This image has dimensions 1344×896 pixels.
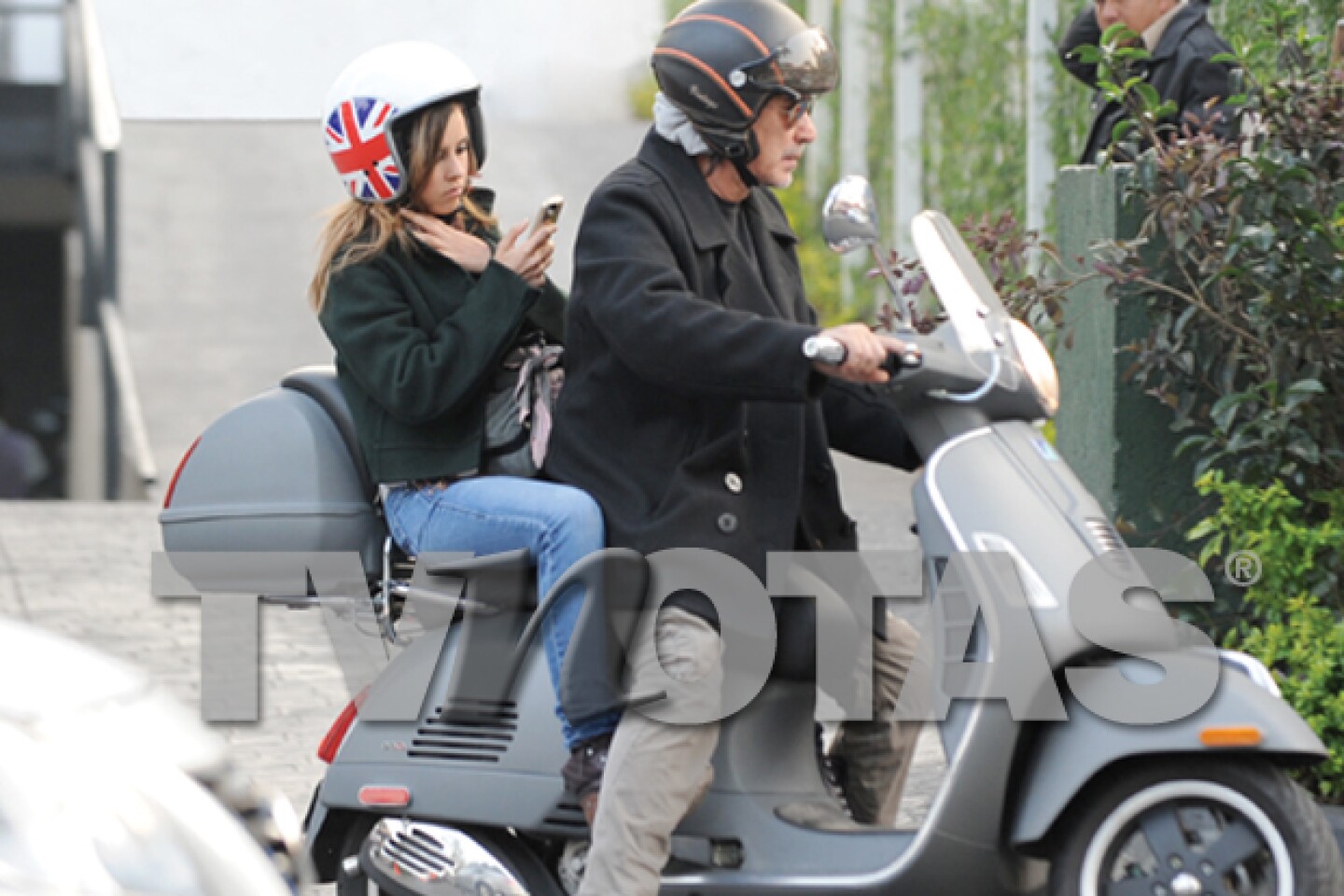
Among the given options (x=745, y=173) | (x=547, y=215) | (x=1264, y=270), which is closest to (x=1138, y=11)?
(x=1264, y=270)

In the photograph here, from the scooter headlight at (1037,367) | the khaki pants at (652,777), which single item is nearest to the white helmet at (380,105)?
the khaki pants at (652,777)

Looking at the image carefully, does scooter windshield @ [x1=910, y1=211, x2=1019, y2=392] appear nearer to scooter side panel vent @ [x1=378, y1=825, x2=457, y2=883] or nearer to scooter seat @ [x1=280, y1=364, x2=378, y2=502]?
scooter seat @ [x1=280, y1=364, x2=378, y2=502]

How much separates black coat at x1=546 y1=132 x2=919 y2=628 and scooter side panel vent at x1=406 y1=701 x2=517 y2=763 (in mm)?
367

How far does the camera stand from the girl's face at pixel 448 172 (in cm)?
371

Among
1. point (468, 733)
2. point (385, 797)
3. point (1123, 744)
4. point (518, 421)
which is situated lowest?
point (385, 797)

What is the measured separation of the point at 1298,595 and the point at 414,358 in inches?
82.1

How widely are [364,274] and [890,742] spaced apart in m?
1.19

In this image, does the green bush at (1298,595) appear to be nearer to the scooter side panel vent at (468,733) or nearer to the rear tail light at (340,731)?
the scooter side panel vent at (468,733)

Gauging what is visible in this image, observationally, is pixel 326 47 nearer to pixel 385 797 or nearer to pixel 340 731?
pixel 340 731

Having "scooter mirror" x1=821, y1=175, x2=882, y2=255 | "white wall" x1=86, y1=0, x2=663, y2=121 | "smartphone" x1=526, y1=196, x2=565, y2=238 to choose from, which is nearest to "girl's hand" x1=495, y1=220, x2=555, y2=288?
"smartphone" x1=526, y1=196, x2=565, y2=238

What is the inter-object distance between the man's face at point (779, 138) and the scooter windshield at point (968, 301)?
0.74 feet

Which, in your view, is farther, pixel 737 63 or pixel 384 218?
pixel 384 218

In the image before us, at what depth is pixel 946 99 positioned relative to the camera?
10.7 m

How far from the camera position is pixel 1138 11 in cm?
572
